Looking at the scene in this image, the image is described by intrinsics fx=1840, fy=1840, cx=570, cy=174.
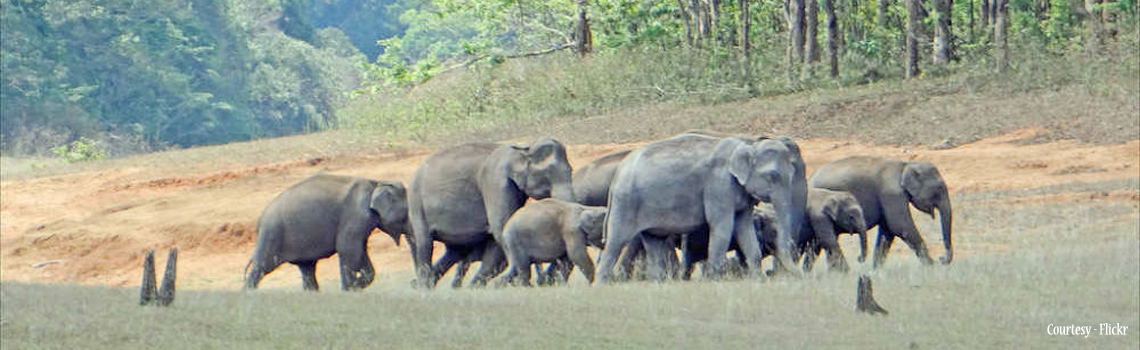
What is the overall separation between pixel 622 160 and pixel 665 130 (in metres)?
14.2

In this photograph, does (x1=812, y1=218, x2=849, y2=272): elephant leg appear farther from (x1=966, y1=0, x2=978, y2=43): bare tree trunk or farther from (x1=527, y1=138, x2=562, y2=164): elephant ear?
(x1=966, y1=0, x2=978, y2=43): bare tree trunk

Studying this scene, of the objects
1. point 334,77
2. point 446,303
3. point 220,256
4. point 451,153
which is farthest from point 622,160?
point 334,77

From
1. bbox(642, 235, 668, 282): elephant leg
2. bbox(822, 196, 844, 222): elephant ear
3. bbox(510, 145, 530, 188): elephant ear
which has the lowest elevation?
bbox(642, 235, 668, 282): elephant leg

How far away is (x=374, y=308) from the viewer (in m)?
12.1

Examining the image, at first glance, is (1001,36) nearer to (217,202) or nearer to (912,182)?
(217,202)

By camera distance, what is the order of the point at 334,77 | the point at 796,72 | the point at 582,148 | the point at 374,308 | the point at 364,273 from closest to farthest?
the point at 374,308 < the point at 364,273 < the point at 582,148 < the point at 796,72 < the point at 334,77

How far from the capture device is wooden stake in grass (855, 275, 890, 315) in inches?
489

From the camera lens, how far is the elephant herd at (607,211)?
50.2ft

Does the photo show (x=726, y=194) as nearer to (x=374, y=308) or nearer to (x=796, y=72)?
(x=374, y=308)

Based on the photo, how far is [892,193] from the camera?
17.7 metres

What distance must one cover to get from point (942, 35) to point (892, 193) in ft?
53.2

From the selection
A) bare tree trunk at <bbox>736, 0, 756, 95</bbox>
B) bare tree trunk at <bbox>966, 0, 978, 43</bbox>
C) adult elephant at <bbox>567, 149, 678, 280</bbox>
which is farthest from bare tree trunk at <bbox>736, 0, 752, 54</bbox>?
adult elephant at <bbox>567, 149, 678, 280</bbox>

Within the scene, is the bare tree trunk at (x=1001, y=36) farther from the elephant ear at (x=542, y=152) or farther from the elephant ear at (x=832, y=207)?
the elephant ear at (x=542, y=152)

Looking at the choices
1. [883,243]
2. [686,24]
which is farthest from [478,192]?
[686,24]
